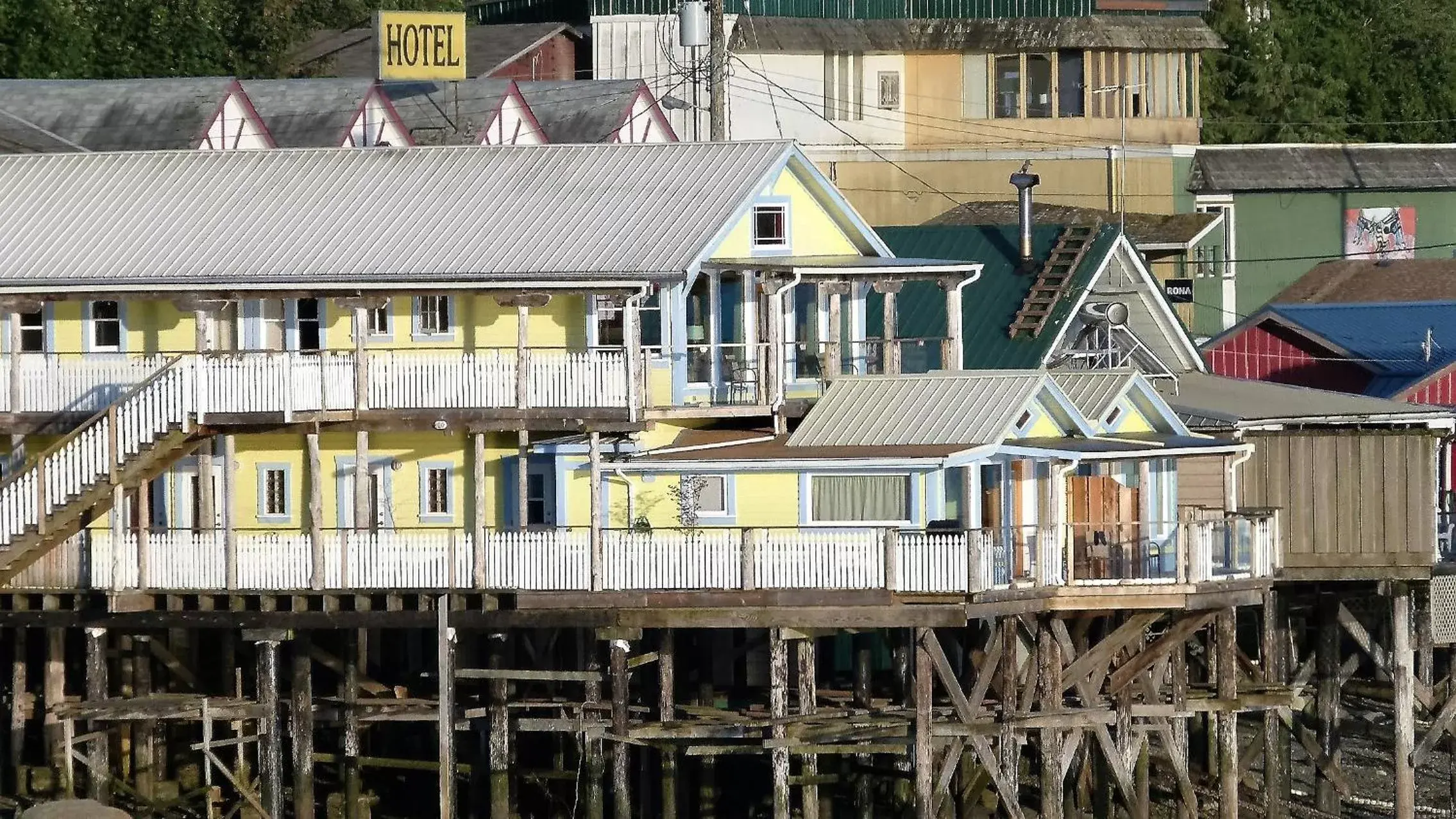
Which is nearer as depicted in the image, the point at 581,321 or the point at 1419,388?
the point at 581,321

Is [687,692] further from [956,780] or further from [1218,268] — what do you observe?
[1218,268]

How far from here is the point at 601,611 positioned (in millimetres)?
45781

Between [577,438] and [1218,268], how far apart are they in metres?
32.9

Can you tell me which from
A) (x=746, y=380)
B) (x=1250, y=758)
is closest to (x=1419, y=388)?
(x=1250, y=758)

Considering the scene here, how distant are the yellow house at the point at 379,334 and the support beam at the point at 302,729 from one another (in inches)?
60.0

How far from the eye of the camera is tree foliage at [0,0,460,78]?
258ft

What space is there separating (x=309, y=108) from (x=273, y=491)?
19.9 meters

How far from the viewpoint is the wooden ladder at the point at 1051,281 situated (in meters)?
56.8

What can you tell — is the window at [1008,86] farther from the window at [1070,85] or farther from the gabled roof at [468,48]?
the gabled roof at [468,48]

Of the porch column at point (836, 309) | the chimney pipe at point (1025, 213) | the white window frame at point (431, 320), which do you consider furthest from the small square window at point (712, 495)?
the chimney pipe at point (1025, 213)

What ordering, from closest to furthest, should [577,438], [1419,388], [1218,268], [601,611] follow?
[601,611], [577,438], [1419,388], [1218,268]

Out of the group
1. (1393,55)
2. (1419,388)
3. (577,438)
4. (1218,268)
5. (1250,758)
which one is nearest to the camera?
(577,438)

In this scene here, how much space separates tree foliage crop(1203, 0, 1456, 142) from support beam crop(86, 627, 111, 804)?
4368 centimetres

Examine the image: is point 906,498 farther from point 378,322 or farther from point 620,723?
point 378,322
